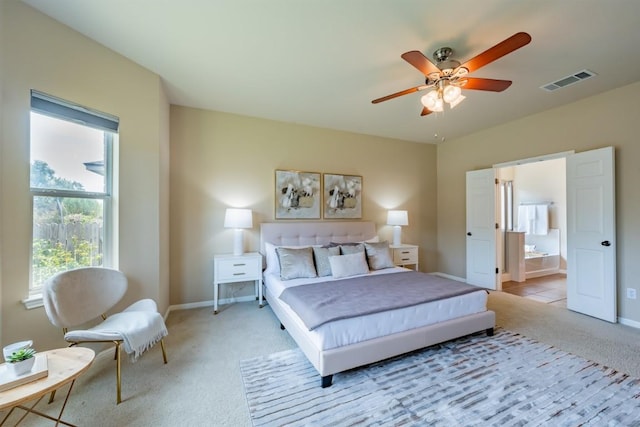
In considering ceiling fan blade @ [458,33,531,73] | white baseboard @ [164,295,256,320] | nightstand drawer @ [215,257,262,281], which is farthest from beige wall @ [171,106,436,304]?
ceiling fan blade @ [458,33,531,73]

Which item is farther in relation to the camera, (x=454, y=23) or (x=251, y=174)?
(x=251, y=174)

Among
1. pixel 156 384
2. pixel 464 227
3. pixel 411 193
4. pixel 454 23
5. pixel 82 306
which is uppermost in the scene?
pixel 454 23

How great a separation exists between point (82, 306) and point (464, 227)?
5.69 m

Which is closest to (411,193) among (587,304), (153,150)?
(587,304)

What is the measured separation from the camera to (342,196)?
4602 millimetres

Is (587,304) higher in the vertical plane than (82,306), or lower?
lower

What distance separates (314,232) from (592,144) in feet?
13.1

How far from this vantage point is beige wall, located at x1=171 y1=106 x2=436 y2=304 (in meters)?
3.62

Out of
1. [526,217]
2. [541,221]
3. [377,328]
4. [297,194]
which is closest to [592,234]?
[377,328]

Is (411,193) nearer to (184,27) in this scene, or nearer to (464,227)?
(464,227)

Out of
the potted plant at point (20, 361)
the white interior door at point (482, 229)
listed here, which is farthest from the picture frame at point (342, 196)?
the potted plant at point (20, 361)

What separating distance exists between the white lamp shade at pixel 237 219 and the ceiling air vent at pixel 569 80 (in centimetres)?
408

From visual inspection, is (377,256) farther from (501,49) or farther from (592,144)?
(592,144)

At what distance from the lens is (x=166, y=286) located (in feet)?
11.1
